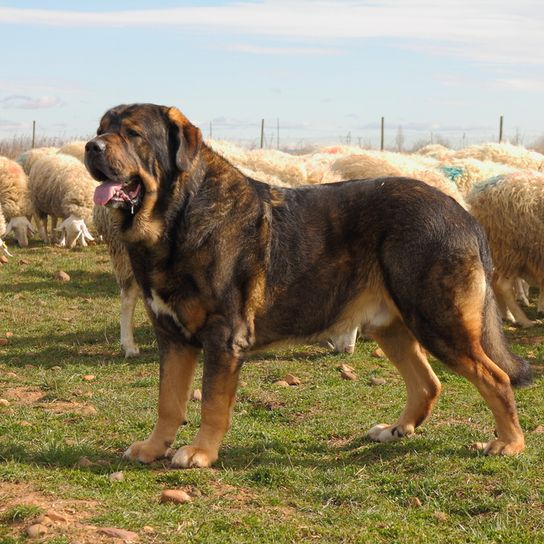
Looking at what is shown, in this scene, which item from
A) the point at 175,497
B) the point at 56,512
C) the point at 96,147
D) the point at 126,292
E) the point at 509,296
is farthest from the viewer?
the point at 509,296

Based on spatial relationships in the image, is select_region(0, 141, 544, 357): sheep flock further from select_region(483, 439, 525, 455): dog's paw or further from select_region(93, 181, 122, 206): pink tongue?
select_region(483, 439, 525, 455): dog's paw

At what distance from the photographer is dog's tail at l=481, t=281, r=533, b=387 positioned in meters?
5.60

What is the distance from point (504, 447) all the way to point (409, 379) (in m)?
0.80

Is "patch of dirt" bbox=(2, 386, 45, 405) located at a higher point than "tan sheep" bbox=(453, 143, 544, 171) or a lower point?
lower

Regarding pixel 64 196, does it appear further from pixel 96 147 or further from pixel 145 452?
pixel 96 147

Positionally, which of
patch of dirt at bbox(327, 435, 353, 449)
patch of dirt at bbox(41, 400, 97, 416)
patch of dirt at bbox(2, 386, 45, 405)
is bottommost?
patch of dirt at bbox(2, 386, 45, 405)

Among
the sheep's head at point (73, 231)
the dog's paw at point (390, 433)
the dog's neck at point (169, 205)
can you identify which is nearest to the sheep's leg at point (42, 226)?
the sheep's head at point (73, 231)

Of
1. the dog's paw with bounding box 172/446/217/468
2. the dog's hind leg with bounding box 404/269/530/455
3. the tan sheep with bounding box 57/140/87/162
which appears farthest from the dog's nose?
the tan sheep with bounding box 57/140/87/162

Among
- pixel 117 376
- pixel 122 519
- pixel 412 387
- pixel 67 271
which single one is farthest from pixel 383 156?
pixel 122 519

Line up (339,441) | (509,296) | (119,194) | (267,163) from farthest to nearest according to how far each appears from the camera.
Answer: (267,163), (509,296), (339,441), (119,194)

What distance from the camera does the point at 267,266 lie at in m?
5.41

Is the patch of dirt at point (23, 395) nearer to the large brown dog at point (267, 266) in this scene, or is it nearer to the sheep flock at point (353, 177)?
the sheep flock at point (353, 177)

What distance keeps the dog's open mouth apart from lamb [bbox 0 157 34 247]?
43.1 ft

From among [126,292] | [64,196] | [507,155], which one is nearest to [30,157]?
[64,196]
